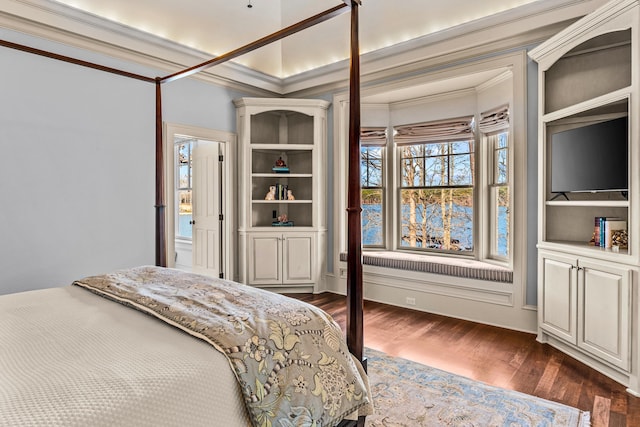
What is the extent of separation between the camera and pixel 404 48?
4047 millimetres

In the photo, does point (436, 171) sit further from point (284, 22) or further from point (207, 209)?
point (207, 209)

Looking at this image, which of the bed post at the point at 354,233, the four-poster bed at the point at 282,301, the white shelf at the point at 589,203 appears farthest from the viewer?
the white shelf at the point at 589,203

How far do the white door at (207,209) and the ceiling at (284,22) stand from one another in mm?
1283

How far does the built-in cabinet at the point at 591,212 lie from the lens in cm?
243

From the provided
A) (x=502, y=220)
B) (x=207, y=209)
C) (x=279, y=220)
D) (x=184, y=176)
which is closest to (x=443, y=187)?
(x=502, y=220)

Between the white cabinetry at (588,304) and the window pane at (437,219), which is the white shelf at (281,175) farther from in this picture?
the white cabinetry at (588,304)

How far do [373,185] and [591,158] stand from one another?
2548 millimetres

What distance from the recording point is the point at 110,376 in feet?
3.47

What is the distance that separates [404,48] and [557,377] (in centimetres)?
327

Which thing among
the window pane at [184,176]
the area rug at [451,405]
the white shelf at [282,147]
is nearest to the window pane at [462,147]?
the white shelf at [282,147]

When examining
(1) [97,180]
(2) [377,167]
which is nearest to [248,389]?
(1) [97,180]

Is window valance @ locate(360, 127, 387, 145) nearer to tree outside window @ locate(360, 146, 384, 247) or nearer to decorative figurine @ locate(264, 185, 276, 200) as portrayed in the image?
tree outside window @ locate(360, 146, 384, 247)

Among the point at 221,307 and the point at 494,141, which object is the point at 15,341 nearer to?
the point at 221,307

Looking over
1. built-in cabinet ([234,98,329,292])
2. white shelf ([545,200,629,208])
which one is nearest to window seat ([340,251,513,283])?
built-in cabinet ([234,98,329,292])
